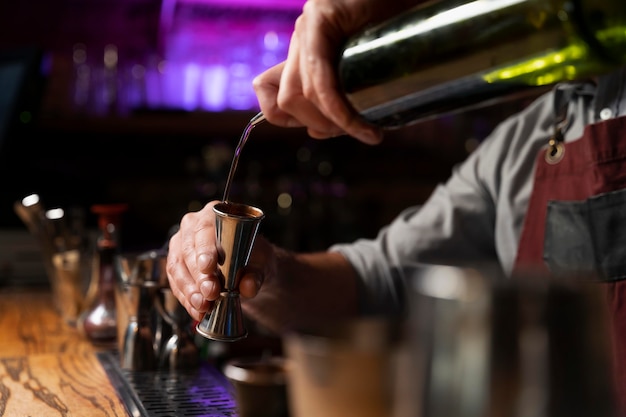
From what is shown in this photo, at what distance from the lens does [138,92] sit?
3967 millimetres

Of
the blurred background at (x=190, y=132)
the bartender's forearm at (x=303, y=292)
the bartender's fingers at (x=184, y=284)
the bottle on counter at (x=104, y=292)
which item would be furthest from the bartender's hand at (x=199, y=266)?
the blurred background at (x=190, y=132)

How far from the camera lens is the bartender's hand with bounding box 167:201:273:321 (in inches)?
44.1

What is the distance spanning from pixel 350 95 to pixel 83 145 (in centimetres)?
337

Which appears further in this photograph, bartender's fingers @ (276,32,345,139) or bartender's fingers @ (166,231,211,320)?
bartender's fingers @ (166,231,211,320)

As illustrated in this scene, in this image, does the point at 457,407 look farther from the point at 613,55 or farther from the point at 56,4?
the point at 56,4

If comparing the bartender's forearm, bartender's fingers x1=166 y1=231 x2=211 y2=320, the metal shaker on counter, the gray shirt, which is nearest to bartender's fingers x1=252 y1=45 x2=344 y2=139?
bartender's fingers x1=166 y1=231 x2=211 y2=320

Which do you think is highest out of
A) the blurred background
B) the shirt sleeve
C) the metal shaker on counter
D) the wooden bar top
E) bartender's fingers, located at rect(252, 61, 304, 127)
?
the blurred background

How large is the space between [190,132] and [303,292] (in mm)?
2408

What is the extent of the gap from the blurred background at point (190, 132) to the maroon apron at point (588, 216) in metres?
2.08

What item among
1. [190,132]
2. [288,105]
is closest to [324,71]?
[288,105]

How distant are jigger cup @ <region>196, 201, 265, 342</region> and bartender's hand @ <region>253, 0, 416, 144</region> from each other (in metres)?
0.15

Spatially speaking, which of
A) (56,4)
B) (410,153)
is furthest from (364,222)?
(56,4)

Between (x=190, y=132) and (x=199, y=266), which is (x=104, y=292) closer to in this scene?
(x=199, y=266)

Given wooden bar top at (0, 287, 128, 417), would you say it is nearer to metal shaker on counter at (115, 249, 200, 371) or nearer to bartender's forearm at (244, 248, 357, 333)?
metal shaker on counter at (115, 249, 200, 371)
